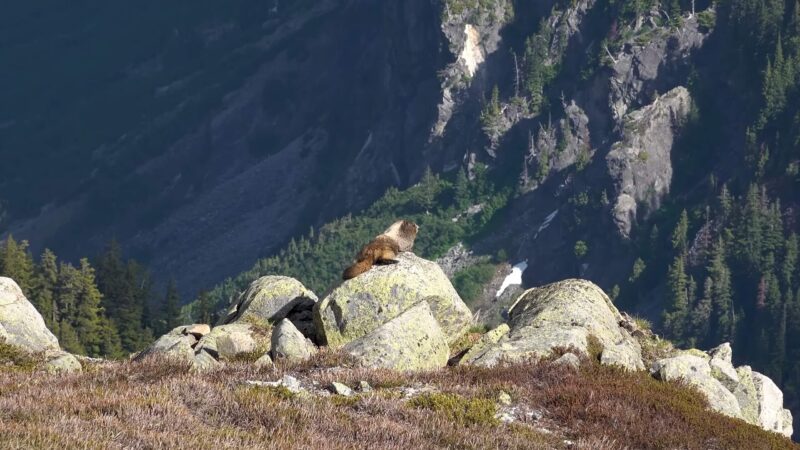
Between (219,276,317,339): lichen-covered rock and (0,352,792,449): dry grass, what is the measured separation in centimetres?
913

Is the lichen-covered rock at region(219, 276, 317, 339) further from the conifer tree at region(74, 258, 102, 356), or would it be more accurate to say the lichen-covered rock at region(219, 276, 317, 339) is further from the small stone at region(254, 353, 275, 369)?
the conifer tree at region(74, 258, 102, 356)

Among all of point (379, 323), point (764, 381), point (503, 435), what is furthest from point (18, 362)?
point (764, 381)

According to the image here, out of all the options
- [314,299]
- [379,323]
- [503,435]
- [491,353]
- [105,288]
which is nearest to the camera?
[503,435]

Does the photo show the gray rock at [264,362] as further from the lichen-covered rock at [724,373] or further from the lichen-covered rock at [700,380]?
the lichen-covered rock at [724,373]

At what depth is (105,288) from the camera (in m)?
131

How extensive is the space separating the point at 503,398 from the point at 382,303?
9.69m

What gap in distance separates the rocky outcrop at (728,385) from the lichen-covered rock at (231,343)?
9.83m

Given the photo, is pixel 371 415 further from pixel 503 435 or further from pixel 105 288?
pixel 105 288

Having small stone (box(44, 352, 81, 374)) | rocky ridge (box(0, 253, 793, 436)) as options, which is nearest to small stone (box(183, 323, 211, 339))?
rocky ridge (box(0, 253, 793, 436))

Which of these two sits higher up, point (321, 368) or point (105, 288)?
point (321, 368)

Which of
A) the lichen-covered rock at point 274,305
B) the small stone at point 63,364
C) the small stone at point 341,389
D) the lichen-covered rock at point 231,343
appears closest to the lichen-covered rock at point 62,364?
the small stone at point 63,364

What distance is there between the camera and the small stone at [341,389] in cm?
2539

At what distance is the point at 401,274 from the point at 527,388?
9.62 metres

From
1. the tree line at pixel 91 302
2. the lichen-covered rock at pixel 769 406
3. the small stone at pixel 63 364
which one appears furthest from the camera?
the tree line at pixel 91 302
